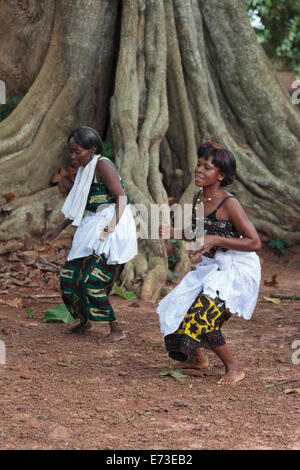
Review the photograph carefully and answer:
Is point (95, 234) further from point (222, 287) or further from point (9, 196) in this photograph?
point (9, 196)

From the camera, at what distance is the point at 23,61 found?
7.19 m

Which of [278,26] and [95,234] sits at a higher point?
[278,26]

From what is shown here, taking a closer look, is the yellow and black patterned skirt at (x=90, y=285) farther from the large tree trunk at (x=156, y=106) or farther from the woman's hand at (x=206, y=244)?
the large tree trunk at (x=156, y=106)

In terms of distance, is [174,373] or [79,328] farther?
[79,328]

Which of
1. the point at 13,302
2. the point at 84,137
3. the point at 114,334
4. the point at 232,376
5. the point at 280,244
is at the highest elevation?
the point at 84,137

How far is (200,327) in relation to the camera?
3.56 metres

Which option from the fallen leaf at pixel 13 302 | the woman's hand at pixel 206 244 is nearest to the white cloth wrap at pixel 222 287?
the woman's hand at pixel 206 244

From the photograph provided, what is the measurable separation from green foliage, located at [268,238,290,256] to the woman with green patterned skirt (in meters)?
3.46

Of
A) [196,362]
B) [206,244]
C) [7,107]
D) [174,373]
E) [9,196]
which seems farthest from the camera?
[7,107]

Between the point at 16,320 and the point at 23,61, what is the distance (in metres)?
3.61

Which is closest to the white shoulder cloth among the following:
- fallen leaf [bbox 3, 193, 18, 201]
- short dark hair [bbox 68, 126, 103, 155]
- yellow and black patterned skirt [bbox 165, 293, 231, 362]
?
short dark hair [bbox 68, 126, 103, 155]

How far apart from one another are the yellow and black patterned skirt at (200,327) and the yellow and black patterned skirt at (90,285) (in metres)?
0.98

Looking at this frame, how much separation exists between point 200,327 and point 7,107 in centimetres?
478

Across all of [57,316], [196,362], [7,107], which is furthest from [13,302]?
[7,107]
